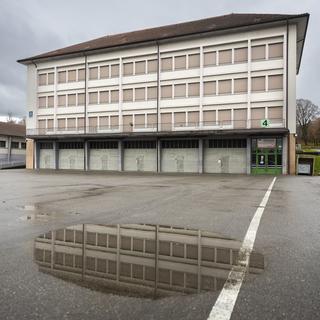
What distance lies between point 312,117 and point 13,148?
2876 inches

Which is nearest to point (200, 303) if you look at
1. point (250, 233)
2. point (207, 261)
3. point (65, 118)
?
point (207, 261)

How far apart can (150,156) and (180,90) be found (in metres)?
8.53

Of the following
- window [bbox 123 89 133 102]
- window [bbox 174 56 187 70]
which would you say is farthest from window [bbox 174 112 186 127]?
window [bbox 123 89 133 102]

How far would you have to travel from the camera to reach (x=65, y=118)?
4619cm

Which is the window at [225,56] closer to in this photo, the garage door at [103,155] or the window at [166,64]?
the window at [166,64]

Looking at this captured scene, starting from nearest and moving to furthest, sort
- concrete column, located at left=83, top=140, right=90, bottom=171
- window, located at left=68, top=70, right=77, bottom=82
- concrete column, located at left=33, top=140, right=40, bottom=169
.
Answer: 1. concrete column, located at left=83, top=140, right=90, bottom=171
2. window, located at left=68, top=70, right=77, bottom=82
3. concrete column, located at left=33, top=140, right=40, bottom=169

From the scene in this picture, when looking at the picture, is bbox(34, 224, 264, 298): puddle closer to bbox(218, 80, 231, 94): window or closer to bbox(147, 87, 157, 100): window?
bbox(218, 80, 231, 94): window

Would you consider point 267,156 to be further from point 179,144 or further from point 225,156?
point 179,144

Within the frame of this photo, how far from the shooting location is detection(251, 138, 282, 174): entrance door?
3575 centimetres

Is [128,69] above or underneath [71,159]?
above

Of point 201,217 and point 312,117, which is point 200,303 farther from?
point 312,117

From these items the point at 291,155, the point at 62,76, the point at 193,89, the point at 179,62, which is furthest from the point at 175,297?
the point at 62,76

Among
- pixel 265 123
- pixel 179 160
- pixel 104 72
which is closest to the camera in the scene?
pixel 265 123

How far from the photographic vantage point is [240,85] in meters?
37.5
